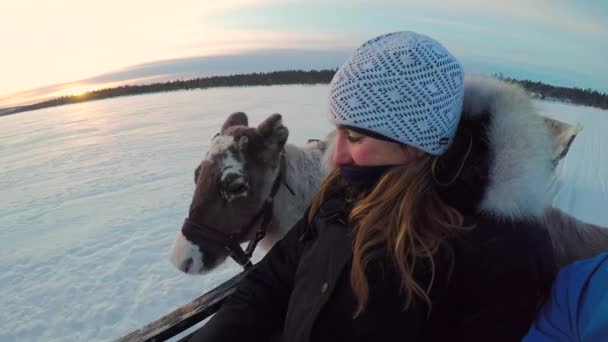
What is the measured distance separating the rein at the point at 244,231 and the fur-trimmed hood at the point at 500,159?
149 cm

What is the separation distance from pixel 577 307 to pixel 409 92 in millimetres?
947

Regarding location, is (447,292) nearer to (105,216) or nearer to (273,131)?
(273,131)

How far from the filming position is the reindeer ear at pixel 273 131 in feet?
8.87

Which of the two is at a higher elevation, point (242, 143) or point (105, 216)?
point (242, 143)

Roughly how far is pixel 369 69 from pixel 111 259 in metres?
5.86

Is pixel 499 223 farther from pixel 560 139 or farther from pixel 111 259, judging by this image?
pixel 111 259

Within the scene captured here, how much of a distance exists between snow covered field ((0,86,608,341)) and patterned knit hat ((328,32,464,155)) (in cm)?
51

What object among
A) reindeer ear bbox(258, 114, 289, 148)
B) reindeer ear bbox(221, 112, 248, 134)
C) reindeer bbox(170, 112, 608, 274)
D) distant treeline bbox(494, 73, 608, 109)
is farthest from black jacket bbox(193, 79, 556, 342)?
distant treeline bbox(494, 73, 608, 109)

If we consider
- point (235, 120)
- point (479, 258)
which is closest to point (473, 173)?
point (479, 258)

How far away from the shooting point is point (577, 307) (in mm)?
1237

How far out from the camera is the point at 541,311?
1364 millimetres

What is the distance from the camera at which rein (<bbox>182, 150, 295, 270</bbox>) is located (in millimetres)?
2539

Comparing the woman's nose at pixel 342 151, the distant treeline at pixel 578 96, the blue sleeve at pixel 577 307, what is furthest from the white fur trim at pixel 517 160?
the distant treeline at pixel 578 96

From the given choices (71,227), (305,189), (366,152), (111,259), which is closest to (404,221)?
(366,152)
